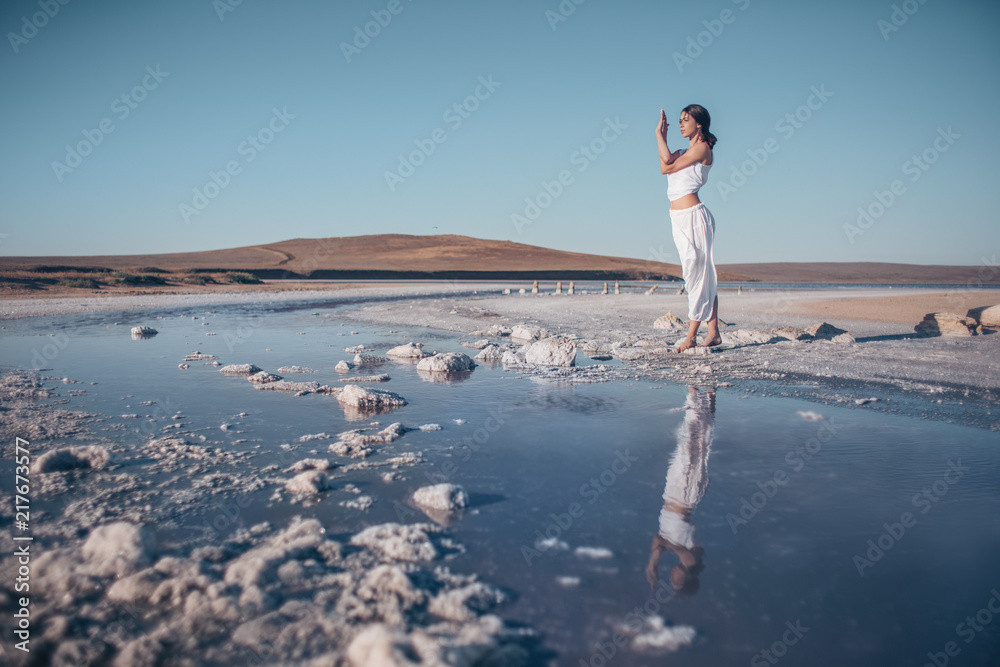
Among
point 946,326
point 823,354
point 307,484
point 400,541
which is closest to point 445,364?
point 307,484

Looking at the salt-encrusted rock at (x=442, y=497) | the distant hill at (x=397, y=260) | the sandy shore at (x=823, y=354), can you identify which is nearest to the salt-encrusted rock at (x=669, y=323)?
the sandy shore at (x=823, y=354)

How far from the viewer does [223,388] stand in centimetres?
466

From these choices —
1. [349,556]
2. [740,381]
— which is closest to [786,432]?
[740,381]

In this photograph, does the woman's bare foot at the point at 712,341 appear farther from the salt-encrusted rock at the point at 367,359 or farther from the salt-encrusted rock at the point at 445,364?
the salt-encrusted rock at the point at 367,359

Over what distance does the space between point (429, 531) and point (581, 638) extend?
0.79 meters

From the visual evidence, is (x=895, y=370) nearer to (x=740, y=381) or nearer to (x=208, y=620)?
(x=740, y=381)

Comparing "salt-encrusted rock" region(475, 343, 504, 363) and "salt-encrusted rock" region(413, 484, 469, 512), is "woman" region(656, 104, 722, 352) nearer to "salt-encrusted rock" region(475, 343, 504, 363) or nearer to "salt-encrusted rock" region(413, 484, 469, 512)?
"salt-encrusted rock" region(475, 343, 504, 363)

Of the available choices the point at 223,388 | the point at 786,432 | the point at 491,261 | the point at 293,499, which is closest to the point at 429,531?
the point at 293,499

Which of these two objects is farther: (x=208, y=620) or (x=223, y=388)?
(x=223, y=388)

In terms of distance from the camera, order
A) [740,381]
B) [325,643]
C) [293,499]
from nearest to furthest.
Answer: [325,643], [293,499], [740,381]

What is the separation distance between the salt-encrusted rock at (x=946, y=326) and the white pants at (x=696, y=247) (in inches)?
177

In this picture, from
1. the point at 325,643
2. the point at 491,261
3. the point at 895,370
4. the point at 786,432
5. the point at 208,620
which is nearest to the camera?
the point at 325,643

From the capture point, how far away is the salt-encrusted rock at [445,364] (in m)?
5.61

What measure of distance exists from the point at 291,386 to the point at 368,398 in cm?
98
